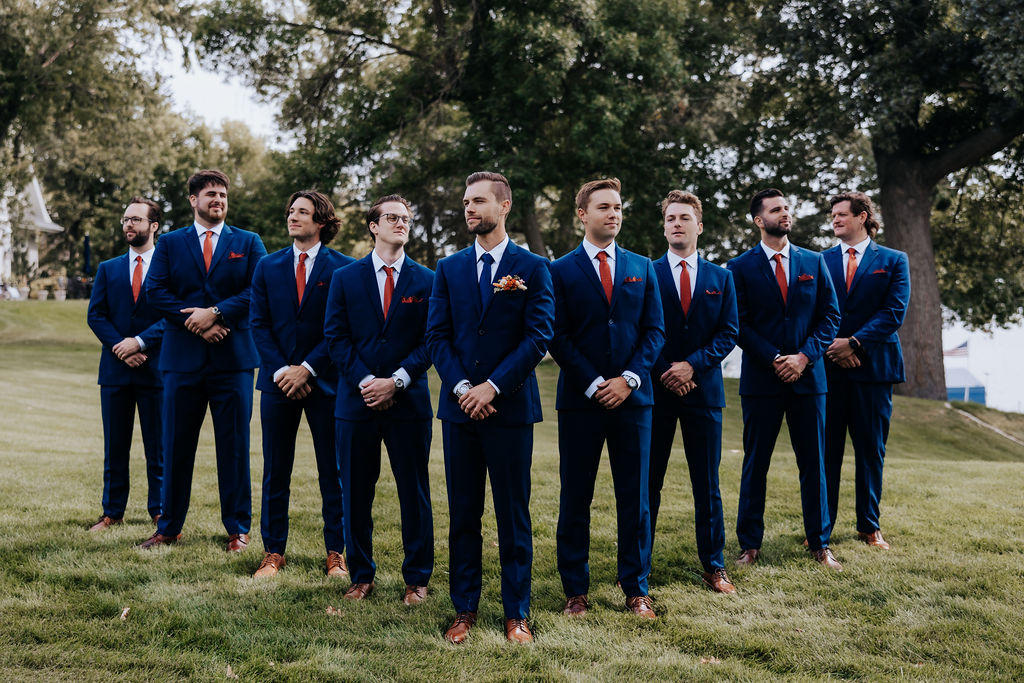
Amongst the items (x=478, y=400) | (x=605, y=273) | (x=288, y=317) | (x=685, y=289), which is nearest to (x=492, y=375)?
(x=478, y=400)

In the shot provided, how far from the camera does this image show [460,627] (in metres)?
4.63

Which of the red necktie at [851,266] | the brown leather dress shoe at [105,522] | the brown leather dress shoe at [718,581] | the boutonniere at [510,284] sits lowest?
the brown leather dress shoe at [718,581]

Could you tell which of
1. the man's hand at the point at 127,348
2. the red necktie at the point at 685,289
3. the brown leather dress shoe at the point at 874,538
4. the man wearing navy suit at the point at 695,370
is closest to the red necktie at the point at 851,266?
the man wearing navy suit at the point at 695,370

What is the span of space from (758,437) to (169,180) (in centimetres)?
4868

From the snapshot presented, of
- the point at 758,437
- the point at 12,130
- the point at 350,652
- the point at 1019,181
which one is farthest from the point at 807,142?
the point at 12,130

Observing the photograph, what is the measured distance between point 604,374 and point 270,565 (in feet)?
9.01

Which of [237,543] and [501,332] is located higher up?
[501,332]

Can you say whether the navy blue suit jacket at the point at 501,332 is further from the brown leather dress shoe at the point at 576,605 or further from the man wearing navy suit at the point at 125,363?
the man wearing navy suit at the point at 125,363

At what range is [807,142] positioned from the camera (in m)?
21.6

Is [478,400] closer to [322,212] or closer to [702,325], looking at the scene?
[702,325]

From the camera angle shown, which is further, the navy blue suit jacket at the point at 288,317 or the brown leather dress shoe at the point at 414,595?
the navy blue suit jacket at the point at 288,317

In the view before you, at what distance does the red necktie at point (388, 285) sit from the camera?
5.31m

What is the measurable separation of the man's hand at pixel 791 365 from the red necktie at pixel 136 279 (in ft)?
17.2

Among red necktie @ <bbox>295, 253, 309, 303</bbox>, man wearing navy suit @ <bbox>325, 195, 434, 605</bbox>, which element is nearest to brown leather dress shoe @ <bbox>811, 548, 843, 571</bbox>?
man wearing navy suit @ <bbox>325, 195, 434, 605</bbox>
